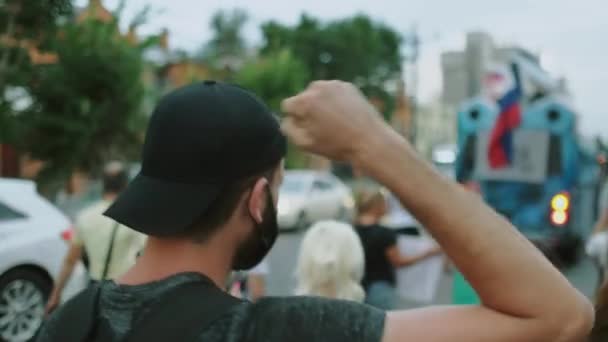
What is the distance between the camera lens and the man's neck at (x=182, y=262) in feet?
4.86

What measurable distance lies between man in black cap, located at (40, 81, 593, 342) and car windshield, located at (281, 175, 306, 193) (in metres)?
19.4

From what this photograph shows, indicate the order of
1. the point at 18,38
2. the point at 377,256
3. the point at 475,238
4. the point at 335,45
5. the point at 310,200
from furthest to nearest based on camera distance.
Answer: the point at 335,45
the point at 310,200
the point at 18,38
the point at 377,256
the point at 475,238

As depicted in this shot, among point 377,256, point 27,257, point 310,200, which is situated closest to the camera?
point 377,256

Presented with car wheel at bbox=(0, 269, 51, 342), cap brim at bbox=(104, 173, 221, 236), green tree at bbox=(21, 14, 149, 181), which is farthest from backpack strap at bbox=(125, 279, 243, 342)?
green tree at bbox=(21, 14, 149, 181)

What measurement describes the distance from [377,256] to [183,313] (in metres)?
4.13

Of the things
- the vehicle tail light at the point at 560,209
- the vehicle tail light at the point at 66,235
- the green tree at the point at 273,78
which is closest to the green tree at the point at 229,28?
the green tree at the point at 273,78

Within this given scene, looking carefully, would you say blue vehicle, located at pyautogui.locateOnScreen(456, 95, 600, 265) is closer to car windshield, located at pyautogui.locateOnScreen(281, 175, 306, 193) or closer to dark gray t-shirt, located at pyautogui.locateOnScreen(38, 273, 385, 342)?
car windshield, located at pyautogui.locateOnScreen(281, 175, 306, 193)

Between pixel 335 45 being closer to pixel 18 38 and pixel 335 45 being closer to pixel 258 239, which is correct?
pixel 18 38

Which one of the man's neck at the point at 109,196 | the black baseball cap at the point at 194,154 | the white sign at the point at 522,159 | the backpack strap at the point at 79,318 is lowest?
the white sign at the point at 522,159

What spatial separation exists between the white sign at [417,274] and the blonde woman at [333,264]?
150 centimetres

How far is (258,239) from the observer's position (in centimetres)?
154

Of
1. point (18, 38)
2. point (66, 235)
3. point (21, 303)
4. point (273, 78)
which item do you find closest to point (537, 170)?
point (66, 235)

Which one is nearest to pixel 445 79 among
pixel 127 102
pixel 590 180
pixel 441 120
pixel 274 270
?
pixel 127 102

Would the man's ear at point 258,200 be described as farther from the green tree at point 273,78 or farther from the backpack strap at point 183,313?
the green tree at point 273,78
